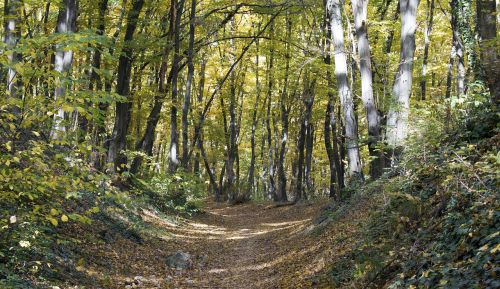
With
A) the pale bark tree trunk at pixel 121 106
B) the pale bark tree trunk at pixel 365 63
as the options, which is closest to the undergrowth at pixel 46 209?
the pale bark tree trunk at pixel 121 106

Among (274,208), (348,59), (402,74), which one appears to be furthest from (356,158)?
(274,208)

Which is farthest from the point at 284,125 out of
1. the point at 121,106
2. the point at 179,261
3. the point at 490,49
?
the point at 490,49

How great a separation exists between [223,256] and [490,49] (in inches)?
330

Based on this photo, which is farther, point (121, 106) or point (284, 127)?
point (284, 127)

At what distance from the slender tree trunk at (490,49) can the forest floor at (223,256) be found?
3654 mm

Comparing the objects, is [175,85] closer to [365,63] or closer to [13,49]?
[365,63]

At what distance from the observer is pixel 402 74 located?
11375 millimetres

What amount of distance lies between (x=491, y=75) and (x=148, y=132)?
45.8 ft

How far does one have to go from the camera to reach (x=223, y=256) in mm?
12727

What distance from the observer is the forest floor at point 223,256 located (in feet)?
29.0

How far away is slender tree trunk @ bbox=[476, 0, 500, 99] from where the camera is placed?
315 inches

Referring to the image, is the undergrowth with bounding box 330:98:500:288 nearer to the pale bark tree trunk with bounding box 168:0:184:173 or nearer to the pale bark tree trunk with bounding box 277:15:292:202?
the pale bark tree trunk with bounding box 168:0:184:173

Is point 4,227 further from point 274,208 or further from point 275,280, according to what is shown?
point 274,208

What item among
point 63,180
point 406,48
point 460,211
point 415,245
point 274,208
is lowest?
point 274,208
